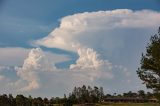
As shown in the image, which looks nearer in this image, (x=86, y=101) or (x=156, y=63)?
(x=156, y=63)

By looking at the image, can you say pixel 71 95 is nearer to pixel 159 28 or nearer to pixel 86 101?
pixel 86 101

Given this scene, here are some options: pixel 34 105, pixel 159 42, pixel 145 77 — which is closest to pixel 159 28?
pixel 159 42

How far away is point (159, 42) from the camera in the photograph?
48.3 m

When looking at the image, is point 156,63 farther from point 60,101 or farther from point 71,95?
point 71,95

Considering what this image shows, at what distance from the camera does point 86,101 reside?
195 meters

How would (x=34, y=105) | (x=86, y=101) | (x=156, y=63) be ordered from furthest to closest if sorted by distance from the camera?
(x=86, y=101)
(x=34, y=105)
(x=156, y=63)

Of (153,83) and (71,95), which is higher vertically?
(71,95)

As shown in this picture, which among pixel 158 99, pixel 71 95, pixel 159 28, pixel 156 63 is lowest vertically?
pixel 158 99

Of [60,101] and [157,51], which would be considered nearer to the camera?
[157,51]

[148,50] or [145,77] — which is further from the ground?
[148,50]

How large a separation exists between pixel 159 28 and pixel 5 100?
116 metres

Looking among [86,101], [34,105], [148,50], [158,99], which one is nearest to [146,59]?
[148,50]

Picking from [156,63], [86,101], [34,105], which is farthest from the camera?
[86,101]

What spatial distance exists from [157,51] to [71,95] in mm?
151774
